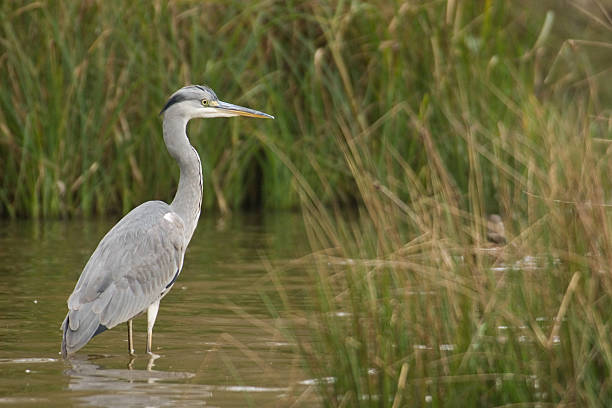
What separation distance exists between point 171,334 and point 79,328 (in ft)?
3.48

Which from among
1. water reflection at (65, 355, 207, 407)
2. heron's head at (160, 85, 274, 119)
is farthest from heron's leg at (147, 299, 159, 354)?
heron's head at (160, 85, 274, 119)

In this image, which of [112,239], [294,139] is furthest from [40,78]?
[112,239]

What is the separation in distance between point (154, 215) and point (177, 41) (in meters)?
5.89

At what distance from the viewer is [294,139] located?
13758 mm

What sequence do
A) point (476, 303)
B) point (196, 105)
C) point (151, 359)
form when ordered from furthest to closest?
point (196, 105)
point (151, 359)
point (476, 303)

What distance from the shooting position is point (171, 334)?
24.8 feet

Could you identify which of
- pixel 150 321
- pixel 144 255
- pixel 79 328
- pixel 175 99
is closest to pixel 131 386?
pixel 79 328

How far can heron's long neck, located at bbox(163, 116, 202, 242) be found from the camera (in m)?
7.80

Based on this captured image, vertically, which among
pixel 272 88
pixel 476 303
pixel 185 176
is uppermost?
pixel 476 303

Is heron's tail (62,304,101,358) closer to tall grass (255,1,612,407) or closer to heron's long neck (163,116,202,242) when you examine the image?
heron's long neck (163,116,202,242)

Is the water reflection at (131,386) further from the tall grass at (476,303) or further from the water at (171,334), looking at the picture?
the tall grass at (476,303)

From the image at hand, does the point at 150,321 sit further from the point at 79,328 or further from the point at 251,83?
the point at 251,83

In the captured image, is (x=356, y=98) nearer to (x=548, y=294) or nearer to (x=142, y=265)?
(x=142, y=265)

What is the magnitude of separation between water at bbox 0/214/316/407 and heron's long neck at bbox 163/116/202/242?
64cm
